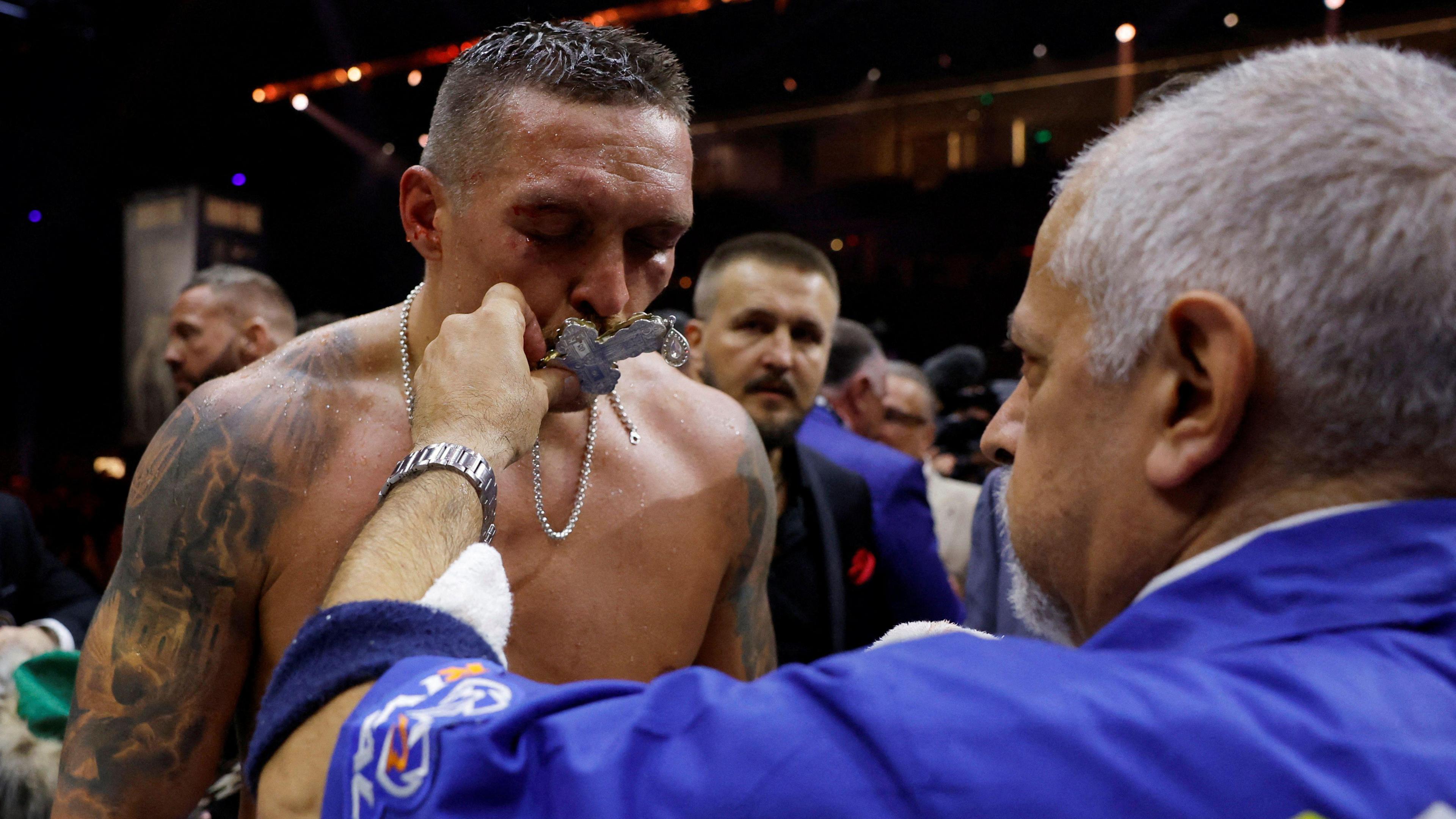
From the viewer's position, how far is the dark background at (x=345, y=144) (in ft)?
21.0

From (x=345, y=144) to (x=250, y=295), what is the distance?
540 cm

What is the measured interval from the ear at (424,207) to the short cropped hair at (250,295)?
2.49 meters

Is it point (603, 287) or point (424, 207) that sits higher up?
point (424, 207)

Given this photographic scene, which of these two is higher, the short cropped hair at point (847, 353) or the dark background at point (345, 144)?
the dark background at point (345, 144)

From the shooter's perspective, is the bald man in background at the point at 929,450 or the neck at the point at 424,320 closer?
the neck at the point at 424,320

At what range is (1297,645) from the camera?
2.10 feet

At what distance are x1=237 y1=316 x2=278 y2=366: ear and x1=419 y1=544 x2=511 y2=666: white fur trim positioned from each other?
9.89 ft

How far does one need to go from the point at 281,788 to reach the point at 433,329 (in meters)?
0.73

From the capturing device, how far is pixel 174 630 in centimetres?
119

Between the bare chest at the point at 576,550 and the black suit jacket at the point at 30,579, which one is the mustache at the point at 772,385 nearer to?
the bare chest at the point at 576,550

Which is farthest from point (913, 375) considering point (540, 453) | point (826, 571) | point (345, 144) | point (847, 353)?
point (345, 144)

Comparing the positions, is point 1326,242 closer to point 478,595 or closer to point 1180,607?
point 1180,607

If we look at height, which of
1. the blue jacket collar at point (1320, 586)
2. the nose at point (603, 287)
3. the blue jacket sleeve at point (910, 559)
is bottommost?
the blue jacket sleeve at point (910, 559)

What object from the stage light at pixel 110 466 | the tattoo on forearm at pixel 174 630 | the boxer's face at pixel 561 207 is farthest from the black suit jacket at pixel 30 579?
the stage light at pixel 110 466
